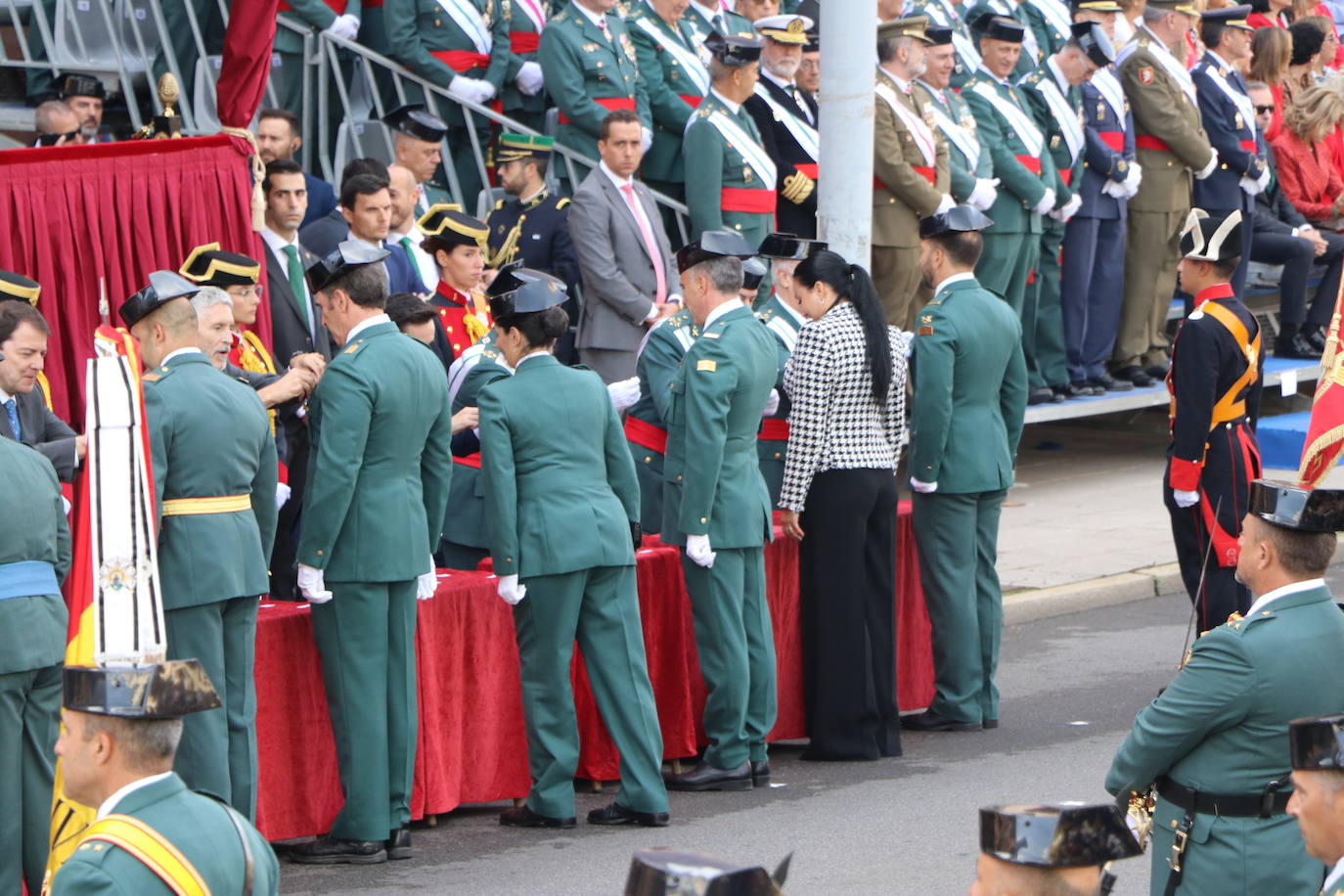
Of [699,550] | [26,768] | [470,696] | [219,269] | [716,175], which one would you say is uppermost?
[716,175]

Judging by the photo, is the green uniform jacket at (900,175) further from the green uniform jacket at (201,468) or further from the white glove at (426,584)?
the green uniform jacket at (201,468)

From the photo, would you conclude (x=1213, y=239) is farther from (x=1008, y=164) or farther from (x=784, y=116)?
(x=1008, y=164)

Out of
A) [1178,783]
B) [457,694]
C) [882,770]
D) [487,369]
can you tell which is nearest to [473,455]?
[487,369]

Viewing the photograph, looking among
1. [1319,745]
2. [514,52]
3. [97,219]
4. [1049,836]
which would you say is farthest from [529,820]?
[514,52]

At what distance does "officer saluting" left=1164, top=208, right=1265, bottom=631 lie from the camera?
833cm

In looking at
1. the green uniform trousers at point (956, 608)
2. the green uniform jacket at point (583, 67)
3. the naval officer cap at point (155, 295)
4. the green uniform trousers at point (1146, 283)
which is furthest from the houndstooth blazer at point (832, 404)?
the green uniform trousers at point (1146, 283)

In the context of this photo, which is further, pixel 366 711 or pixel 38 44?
pixel 38 44

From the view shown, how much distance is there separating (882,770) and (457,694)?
1697 mm

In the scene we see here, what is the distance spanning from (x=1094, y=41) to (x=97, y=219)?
6.81 meters

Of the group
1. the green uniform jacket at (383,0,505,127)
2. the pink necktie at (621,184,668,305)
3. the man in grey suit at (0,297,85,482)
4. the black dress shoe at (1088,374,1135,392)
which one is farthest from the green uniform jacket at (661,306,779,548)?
the black dress shoe at (1088,374,1135,392)

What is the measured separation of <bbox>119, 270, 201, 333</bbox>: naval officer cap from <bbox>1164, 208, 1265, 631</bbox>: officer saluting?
3972mm

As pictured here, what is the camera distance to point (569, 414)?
23.5 ft

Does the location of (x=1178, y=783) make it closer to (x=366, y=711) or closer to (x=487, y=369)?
(x=366, y=711)

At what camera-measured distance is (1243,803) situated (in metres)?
4.68
